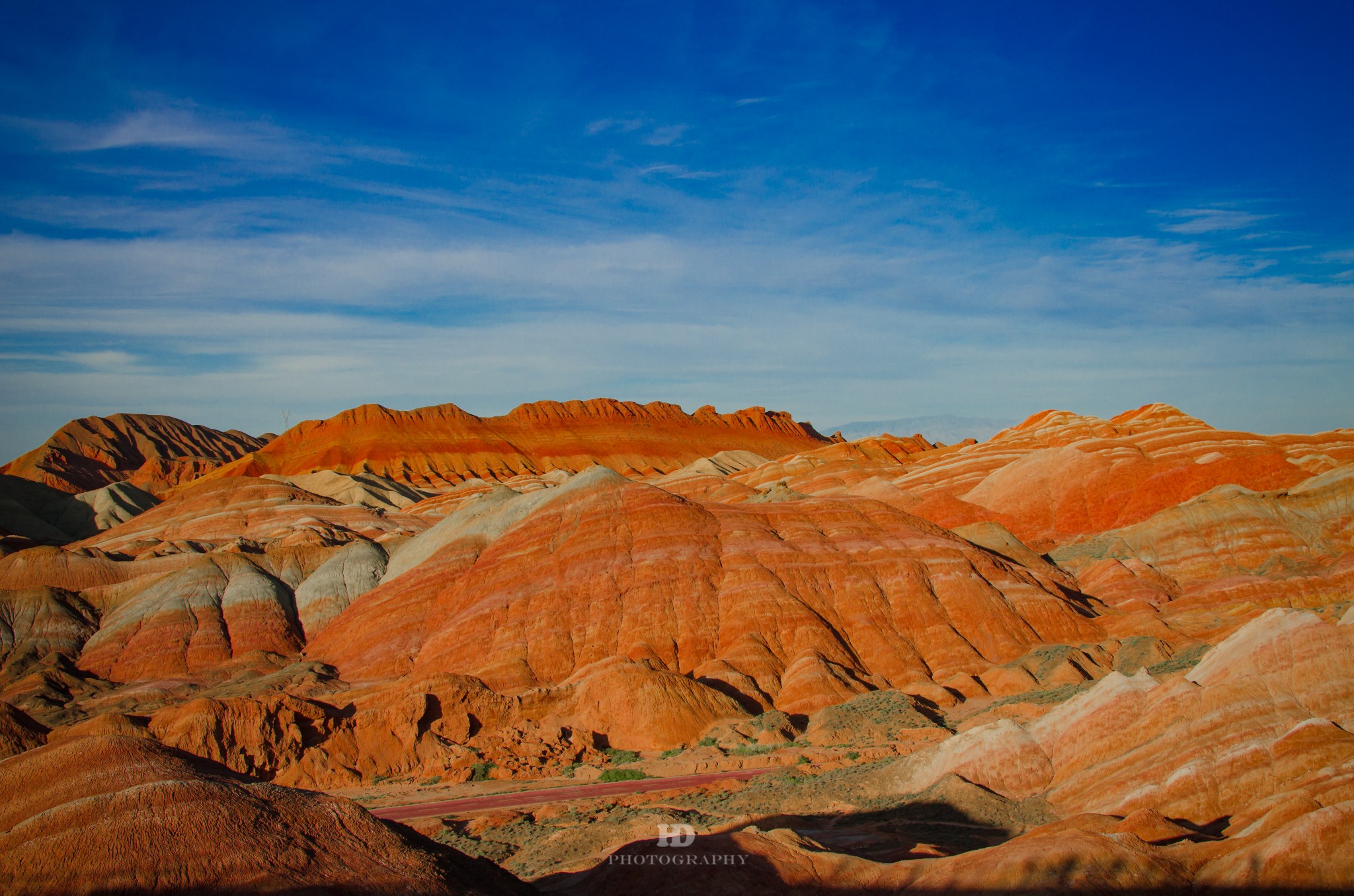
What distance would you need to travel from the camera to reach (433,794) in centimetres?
3228

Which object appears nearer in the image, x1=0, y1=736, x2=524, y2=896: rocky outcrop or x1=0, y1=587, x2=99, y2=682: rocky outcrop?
x1=0, y1=736, x2=524, y2=896: rocky outcrop

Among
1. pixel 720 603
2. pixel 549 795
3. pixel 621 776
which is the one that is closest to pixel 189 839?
pixel 549 795

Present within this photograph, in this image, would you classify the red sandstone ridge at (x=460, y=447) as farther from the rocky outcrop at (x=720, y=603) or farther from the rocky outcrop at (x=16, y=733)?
the rocky outcrop at (x=16, y=733)

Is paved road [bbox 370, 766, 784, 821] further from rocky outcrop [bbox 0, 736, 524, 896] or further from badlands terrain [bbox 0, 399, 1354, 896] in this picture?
rocky outcrop [bbox 0, 736, 524, 896]

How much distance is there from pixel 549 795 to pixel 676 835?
12520 mm

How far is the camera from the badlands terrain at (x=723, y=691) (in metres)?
14.7

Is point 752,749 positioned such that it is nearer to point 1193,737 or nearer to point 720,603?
point 720,603

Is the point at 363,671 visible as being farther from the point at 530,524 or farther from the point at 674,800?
the point at 674,800

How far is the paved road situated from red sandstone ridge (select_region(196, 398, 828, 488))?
5137 inches

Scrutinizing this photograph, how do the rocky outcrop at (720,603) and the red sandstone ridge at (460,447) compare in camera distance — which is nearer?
the rocky outcrop at (720,603)

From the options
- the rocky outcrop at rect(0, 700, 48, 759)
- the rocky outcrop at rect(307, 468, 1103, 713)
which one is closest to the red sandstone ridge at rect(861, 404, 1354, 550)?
the rocky outcrop at rect(307, 468, 1103, 713)

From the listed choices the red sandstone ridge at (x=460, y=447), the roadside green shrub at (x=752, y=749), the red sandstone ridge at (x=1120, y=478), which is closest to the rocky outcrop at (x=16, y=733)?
the roadside green shrub at (x=752, y=749)

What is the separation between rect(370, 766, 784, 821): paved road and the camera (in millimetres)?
29391

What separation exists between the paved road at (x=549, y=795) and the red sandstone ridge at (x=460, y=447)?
130 m
